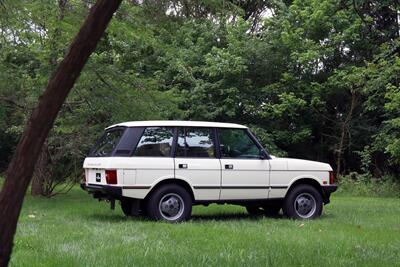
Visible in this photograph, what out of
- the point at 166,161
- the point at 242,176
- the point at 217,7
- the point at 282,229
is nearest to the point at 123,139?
the point at 166,161

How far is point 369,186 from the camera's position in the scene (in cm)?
2039

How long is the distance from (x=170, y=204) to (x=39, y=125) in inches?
275

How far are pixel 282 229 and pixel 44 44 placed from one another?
7.83 metres

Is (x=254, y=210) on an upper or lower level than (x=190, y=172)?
lower

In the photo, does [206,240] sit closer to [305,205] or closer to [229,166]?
[229,166]

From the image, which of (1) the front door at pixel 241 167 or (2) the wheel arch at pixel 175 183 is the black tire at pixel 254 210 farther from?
(2) the wheel arch at pixel 175 183

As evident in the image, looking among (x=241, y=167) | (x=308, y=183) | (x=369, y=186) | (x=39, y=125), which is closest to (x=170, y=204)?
(x=241, y=167)

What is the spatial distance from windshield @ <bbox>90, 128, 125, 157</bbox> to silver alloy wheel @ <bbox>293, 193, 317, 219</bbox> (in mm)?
3596

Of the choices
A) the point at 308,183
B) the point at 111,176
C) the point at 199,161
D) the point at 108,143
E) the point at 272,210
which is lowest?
the point at 272,210

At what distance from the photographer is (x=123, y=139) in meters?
10.8

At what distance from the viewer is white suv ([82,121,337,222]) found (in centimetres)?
1062

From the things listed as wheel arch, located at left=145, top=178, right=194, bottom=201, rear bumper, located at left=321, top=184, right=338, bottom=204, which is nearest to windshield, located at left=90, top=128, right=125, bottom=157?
wheel arch, located at left=145, top=178, right=194, bottom=201

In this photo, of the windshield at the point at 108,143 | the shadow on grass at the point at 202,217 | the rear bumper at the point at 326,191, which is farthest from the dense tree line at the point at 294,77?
the rear bumper at the point at 326,191

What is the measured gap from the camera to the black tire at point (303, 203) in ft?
38.6
